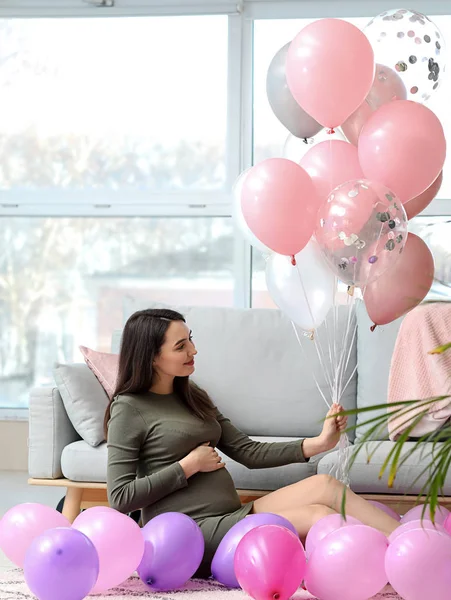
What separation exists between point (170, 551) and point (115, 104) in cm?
297

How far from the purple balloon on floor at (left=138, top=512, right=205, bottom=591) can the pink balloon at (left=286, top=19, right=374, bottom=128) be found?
42.5 inches

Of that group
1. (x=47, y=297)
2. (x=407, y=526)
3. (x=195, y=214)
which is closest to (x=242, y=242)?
(x=195, y=214)

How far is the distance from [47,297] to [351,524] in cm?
284

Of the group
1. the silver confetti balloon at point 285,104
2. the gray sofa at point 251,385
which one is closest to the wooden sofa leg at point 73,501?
the gray sofa at point 251,385

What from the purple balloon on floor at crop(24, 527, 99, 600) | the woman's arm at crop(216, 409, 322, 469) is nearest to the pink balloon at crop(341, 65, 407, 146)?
the woman's arm at crop(216, 409, 322, 469)

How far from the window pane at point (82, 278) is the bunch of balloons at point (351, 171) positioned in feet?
6.61

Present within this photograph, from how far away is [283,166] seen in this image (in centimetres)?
225

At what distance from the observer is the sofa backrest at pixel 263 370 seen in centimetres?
329

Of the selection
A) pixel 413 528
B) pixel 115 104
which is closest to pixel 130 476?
pixel 413 528

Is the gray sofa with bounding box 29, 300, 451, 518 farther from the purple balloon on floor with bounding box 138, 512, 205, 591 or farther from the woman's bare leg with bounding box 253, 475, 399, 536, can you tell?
the purple balloon on floor with bounding box 138, 512, 205, 591

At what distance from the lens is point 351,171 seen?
7.73 feet

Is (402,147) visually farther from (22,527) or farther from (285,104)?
(22,527)

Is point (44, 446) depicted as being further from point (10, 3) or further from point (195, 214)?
point (10, 3)

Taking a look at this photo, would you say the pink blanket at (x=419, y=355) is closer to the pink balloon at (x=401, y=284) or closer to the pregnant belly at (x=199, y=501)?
the pink balloon at (x=401, y=284)
